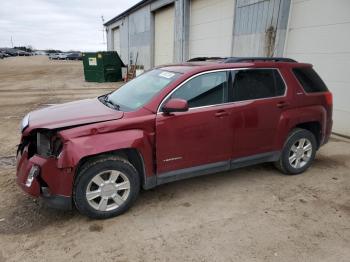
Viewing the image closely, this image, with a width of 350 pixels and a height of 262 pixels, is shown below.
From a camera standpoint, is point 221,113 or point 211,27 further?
point 211,27

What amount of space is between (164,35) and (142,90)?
41.3ft

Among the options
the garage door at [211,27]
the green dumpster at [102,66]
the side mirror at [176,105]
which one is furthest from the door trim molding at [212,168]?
the green dumpster at [102,66]

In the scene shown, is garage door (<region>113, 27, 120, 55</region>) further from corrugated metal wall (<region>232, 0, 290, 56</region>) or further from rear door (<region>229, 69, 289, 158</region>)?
rear door (<region>229, 69, 289, 158</region>)

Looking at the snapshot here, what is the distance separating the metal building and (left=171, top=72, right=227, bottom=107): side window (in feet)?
13.4

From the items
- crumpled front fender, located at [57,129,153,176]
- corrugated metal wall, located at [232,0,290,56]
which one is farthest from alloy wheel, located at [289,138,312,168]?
corrugated metal wall, located at [232,0,290,56]

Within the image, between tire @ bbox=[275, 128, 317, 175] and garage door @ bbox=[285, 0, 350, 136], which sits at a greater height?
garage door @ bbox=[285, 0, 350, 136]

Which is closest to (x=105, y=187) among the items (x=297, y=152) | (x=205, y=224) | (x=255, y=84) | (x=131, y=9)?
(x=205, y=224)

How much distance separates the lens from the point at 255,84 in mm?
3965

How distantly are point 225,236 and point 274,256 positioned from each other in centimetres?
50

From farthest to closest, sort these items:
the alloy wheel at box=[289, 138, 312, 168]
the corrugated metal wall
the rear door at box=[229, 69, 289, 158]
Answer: the corrugated metal wall
the alloy wheel at box=[289, 138, 312, 168]
the rear door at box=[229, 69, 289, 158]

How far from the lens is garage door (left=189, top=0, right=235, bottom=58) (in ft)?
32.9

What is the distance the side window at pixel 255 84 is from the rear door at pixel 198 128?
166mm

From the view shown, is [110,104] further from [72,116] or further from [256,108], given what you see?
[256,108]

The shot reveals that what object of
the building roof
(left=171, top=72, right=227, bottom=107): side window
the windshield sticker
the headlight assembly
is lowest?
the headlight assembly
